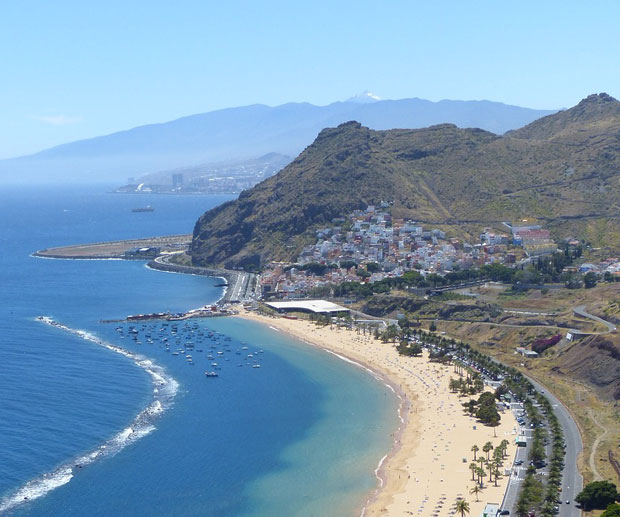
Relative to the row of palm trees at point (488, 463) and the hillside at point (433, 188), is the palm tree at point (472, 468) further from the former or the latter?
the hillside at point (433, 188)

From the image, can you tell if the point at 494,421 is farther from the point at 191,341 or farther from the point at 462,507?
the point at 191,341

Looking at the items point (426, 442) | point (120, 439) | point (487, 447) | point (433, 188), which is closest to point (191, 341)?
Result: point (120, 439)

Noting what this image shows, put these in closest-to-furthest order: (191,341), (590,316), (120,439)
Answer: (120,439) → (590,316) → (191,341)

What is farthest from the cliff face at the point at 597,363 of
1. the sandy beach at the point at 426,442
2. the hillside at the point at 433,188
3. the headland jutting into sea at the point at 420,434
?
the hillside at the point at 433,188

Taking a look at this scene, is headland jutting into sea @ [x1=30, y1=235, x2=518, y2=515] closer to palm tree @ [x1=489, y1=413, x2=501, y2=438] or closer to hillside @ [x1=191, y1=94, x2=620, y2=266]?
palm tree @ [x1=489, y1=413, x2=501, y2=438]

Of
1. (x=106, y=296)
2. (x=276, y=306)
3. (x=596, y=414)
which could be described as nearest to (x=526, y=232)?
(x=276, y=306)

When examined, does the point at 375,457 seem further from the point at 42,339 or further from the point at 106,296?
the point at 106,296

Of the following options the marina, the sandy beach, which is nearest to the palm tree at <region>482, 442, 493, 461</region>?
the sandy beach
